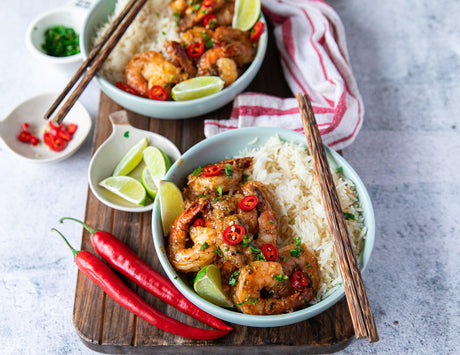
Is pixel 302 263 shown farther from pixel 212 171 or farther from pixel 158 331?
pixel 158 331

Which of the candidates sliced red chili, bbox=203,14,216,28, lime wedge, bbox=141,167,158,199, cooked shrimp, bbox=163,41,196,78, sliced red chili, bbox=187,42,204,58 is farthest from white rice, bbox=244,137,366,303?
sliced red chili, bbox=203,14,216,28

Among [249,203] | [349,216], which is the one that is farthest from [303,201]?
[249,203]

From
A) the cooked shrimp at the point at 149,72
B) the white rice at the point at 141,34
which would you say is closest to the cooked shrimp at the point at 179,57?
the cooked shrimp at the point at 149,72

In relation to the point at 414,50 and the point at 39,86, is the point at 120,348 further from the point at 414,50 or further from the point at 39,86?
the point at 414,50

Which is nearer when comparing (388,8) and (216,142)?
(216,142)

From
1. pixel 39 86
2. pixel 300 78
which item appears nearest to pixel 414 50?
pixel 300 78

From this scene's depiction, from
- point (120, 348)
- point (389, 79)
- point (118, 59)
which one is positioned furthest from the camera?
point (389, 79)
